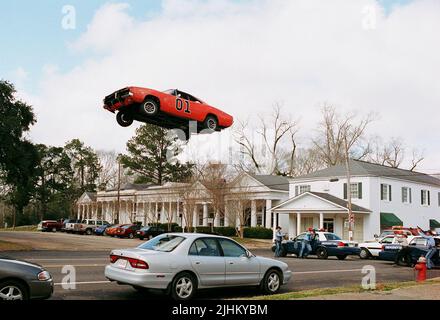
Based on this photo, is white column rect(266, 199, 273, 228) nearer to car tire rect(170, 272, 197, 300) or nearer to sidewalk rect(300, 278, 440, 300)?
sidewalk rect(300, 278, 440, 300)

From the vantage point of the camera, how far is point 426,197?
5128 cm

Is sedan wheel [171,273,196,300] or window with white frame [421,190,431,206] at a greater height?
window with white frame [421,190,431,206]

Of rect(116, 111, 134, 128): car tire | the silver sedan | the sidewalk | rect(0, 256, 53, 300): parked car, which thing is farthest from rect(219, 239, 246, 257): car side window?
rect(116, 111, 134, 128): car tire

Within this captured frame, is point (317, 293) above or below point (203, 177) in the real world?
below

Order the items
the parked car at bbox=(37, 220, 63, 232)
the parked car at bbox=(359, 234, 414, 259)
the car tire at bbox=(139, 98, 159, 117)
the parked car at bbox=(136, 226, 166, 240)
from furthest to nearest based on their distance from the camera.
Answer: the parked car at bbox=(37, 220, 63, 232) < the parked car at bbox=(136, 226, 166, 240) < the parked car at bbox=(359, 234, 414, 259) < the car tire at bbox=(139, 98, 159, 117)

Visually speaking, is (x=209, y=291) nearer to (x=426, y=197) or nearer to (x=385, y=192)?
(x=385, y=192)

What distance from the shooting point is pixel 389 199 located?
4638 centimetres

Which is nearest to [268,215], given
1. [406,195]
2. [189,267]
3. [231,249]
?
[406,195]

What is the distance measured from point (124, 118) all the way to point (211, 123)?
2.70 metres

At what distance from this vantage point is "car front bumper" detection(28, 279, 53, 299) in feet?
29.5

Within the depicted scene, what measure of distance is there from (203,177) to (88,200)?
37.1 m
